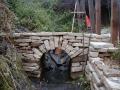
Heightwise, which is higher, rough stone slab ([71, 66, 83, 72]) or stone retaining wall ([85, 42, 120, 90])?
stone retaining wall ([85, 42, 120, 90])

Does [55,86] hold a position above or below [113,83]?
below

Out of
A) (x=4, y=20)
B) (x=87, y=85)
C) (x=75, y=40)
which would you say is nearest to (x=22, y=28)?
(x=75, y=40)

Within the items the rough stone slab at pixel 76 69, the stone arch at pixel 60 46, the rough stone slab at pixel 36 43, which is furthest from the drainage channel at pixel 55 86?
the rough stone slab at pixel 36 43

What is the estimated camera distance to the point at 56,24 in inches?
455

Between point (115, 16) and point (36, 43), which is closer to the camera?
point (115, 16)

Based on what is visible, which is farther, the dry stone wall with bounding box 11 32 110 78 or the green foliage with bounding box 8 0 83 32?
the green foliage with bounding box 8 0 83 32

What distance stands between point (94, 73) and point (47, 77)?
3.17 meters

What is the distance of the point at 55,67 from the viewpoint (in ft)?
33.3

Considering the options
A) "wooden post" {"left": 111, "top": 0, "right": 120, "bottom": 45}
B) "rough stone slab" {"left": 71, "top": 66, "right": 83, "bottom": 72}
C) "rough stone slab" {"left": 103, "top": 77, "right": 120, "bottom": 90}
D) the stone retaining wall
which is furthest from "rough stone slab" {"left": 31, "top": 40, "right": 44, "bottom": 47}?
"rough stone slab" {"left": 103, "top": 77, "right": 120, "bottom": 90}

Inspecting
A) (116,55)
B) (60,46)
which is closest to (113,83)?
(116,55)

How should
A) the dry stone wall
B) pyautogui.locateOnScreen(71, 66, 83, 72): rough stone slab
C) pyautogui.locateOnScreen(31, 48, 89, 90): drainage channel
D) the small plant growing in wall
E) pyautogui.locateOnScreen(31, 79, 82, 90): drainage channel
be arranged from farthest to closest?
pyautogui.locateOnScreen(71, 66, 83, 72): rough stone slab → the dry stone wall → pyautogui.locateOnScreen(31, 48, 89, 90): drainage channel → pyautogui.locateOnScreen(31, 79, 82, 90): drainage channel → the small plant growing in wall

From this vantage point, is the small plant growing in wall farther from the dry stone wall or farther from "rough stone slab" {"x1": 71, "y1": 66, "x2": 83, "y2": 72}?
"rough stone slab" {"x1": 71, "y1": 66, "x2": 83, "y2": 72}

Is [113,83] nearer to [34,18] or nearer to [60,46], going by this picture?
[60,46]

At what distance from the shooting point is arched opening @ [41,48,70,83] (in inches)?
346
